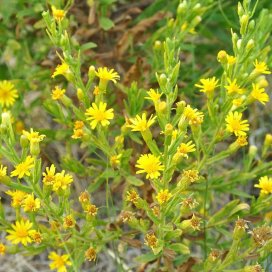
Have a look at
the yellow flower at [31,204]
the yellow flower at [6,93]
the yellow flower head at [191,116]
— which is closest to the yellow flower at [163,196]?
the yellow flower head at [191,116]

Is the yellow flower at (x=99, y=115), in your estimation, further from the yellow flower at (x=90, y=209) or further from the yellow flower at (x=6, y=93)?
the yellow flower at (x=6, y=93)

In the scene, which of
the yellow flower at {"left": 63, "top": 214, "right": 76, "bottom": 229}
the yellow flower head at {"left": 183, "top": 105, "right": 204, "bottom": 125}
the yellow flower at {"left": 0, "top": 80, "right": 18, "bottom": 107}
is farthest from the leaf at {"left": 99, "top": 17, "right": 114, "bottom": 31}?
the yellow flower at {"left": 63, "top": 214, "right": 76, "bottom": 229}

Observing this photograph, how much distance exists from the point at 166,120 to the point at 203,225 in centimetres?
51

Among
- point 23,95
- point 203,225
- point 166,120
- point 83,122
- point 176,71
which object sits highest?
point 176,71

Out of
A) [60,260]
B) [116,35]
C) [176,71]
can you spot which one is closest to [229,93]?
[176,71]

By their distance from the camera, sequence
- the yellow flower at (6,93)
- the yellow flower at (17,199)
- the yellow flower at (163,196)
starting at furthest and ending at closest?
1. the yellow flower at (6,93)
2. the yellow flower at (17,199)
3. the yellow flower at (163,196)

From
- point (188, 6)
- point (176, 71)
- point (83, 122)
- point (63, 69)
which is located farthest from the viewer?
point (188, 6)

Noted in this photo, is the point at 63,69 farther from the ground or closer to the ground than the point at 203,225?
farther from the ground

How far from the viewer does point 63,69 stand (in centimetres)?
186

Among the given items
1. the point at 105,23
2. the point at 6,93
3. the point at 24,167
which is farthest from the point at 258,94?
the point at 6,93

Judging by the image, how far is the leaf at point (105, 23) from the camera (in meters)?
2.41

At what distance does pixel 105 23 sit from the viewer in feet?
8.00

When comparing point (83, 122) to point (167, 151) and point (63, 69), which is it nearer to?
point (63, 69)

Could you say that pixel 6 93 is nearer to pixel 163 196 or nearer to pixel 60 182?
pixel 60 182
